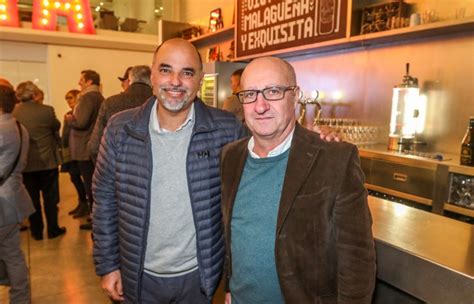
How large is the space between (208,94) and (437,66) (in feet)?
10.6

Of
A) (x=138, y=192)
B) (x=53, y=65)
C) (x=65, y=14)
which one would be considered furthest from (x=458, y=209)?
(x=53, y=65)

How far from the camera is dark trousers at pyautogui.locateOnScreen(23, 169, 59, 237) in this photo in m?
4.10

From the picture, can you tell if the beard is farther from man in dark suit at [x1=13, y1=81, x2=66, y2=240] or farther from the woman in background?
the woman in background

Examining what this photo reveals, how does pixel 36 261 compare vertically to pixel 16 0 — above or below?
below

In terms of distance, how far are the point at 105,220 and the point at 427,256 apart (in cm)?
138

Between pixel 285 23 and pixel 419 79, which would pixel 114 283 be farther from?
pixel 285 23

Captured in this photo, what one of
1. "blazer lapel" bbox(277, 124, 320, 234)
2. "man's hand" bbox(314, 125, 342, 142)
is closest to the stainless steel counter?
"man's hand" bbox(314, 125, 342, 142)

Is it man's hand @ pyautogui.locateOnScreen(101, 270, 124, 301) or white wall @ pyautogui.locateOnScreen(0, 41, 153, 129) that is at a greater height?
white wall @ pyautogui.locateOnScreen(0, 41, 153, 129)

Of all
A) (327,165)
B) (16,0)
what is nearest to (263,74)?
(327,165)

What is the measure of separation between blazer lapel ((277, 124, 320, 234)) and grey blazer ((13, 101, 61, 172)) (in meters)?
3.66

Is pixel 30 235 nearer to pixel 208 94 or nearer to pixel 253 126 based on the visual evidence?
pixel 208 94

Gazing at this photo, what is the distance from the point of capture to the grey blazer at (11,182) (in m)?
2.46

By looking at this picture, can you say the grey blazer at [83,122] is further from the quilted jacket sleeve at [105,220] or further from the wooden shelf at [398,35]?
the quilted jacket sleeve at [105,220]

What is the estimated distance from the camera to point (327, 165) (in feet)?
3.79
